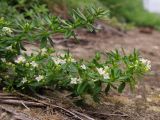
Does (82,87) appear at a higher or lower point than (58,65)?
lower

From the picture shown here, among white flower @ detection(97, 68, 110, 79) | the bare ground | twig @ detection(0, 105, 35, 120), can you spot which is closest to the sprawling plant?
white flower @ detection(97, 68, 110, 79)

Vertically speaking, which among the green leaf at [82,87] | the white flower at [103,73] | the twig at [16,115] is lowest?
the twig at [16,115]

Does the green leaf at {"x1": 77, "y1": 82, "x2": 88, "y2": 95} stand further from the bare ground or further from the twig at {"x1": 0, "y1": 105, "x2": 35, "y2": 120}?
the twig at {"x1": 0, "y1": 105, "x2": 35, "y2": 120}

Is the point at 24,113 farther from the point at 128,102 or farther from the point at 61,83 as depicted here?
the point at 128,102

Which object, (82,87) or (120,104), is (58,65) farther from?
(120,104)

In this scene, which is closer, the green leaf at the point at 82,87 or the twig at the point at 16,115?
the twig at the point at 16,115

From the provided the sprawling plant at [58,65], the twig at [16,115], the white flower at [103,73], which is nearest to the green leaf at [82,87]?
the sprawling plant at [58,65]

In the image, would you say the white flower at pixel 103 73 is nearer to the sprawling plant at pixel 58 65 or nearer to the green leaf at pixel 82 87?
the sprawling plant at pixel 58 65

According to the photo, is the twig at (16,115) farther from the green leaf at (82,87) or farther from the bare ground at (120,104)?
the green leaf at (82,87)

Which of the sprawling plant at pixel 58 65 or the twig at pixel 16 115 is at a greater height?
the sprawling plant at pixel 58 65

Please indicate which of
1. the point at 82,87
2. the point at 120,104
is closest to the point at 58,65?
the point at 82,87
